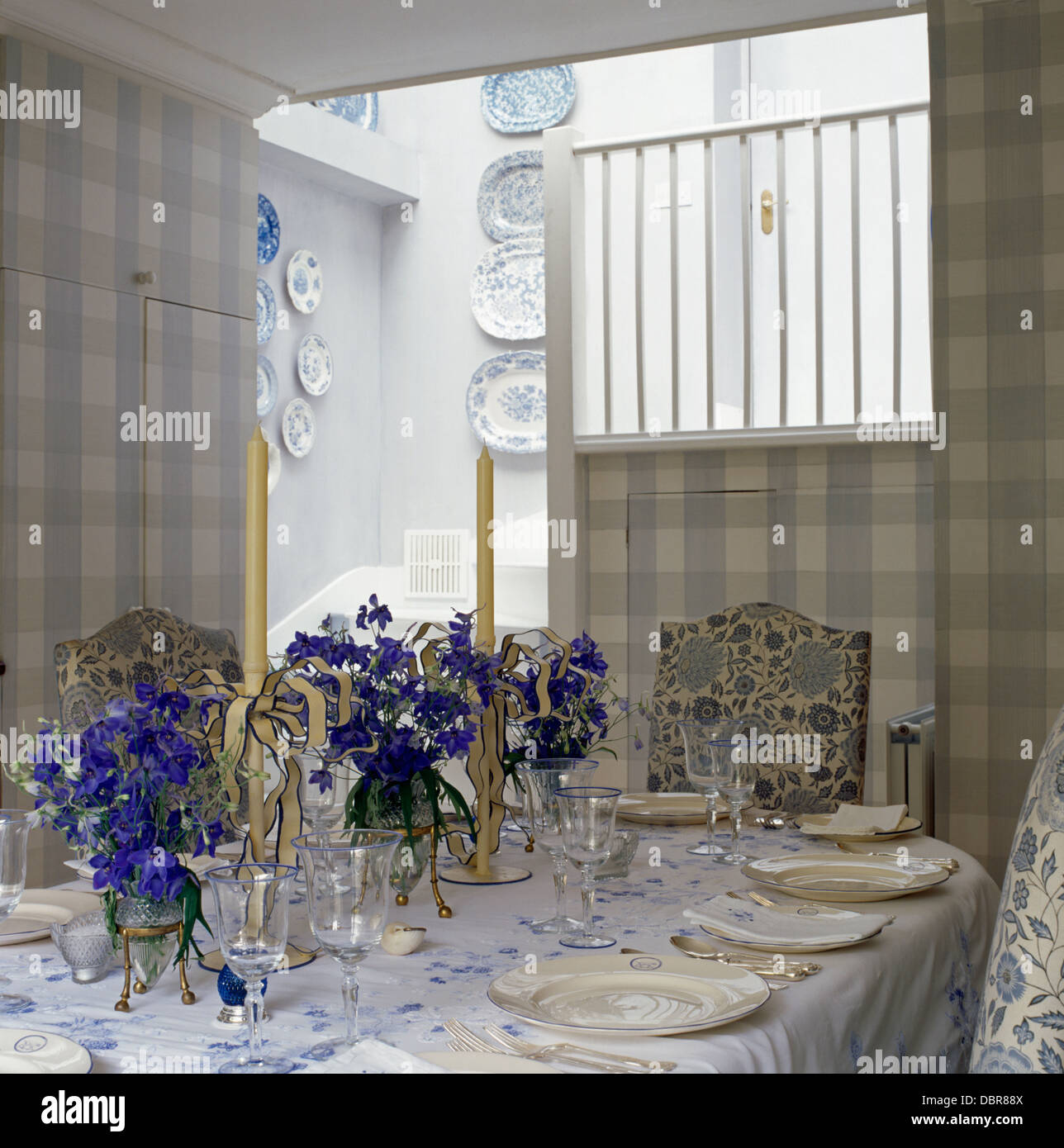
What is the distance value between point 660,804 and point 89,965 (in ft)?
3.56

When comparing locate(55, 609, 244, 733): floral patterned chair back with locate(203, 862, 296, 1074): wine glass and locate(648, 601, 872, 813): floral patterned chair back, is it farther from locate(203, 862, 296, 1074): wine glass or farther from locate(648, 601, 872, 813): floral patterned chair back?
locate(203, 862, 296, 1074): wine glass

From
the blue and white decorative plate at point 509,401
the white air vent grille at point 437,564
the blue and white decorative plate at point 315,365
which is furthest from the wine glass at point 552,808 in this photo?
the blue and white decorative plate at point 509,401

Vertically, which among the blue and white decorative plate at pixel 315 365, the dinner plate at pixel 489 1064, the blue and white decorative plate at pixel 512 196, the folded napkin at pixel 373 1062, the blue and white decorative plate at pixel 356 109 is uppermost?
the blue and white decorative plate at pixel 356 109

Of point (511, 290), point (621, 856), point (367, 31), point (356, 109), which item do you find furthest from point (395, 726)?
point (356, 109)

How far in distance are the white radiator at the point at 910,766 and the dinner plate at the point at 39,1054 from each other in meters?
2.00

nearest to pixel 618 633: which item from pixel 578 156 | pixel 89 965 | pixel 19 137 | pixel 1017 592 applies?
pixel 1017 592

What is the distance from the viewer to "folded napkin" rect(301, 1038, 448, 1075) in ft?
2.84

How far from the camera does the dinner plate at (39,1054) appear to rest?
2.92ft

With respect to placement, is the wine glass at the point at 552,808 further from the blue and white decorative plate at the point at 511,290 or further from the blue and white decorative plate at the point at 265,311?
the blue and white decorative plate at the point at 511,290

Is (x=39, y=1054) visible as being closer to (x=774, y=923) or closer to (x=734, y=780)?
(x=774, y=923)

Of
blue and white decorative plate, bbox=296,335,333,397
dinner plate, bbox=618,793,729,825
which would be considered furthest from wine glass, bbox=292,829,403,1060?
blue and white decorative plate, bbox=296,335,333,397

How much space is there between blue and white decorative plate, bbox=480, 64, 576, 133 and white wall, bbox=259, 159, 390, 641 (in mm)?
912

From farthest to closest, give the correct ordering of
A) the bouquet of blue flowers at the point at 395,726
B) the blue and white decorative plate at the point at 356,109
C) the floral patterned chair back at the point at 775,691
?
1. the blue and white decorative plate at the point at 356,109
2. the floral patterned chair back at the point at 775,691
3. the bouquet of blue flowers at the point at 395,726

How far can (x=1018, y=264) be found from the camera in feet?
9.38
